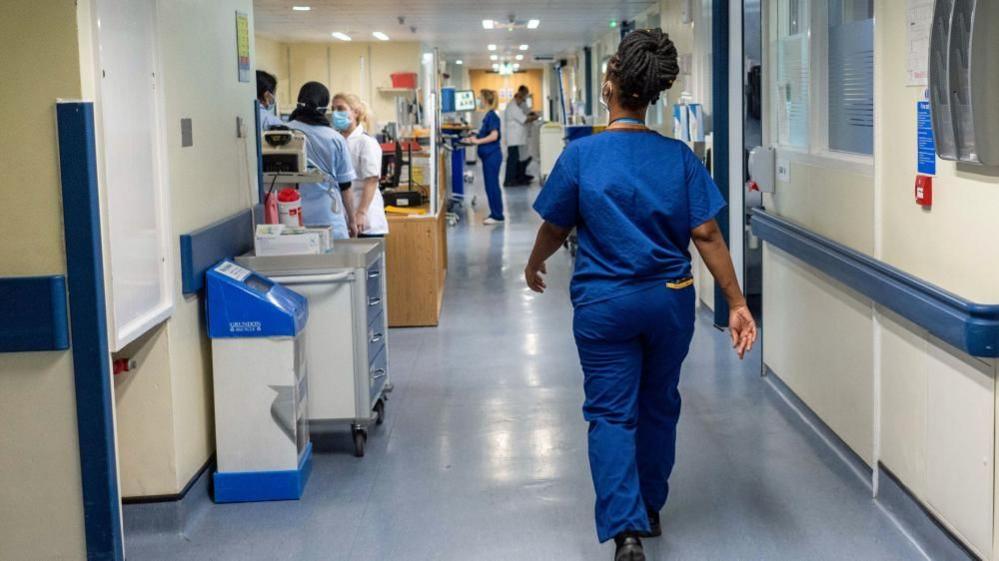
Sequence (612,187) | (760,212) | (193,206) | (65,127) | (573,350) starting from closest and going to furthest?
(65,127) < (612,187) < (193,206) < (760,212) < (573,350)

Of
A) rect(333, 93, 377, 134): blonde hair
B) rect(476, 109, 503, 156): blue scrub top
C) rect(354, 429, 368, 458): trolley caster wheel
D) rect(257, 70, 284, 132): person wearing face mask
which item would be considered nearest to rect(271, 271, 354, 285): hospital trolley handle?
rect(354, 429, 368, 458): trolley caster wheel

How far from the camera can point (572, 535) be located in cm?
377

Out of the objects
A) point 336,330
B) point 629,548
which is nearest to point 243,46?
point 336,330

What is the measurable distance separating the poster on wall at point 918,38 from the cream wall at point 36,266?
2.29 metres

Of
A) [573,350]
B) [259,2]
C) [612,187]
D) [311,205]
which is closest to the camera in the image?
→ [612,187]

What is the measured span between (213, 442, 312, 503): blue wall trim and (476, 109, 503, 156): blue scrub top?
34.9 feet

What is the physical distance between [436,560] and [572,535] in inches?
18.4

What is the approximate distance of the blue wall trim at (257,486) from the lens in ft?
A: 13.6

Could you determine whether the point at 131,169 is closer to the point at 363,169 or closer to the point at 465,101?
the point at 363,169

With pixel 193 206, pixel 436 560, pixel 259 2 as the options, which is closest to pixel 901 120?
pixel 436 560

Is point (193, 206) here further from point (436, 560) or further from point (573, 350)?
point (573, 350)

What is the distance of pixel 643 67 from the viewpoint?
3.31 metres

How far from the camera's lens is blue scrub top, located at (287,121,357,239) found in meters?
6.20

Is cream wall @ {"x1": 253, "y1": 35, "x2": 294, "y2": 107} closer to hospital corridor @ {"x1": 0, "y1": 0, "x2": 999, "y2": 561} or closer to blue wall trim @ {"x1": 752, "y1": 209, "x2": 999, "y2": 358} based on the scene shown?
hospital corridor @ {"x1": 0, "y1": 0, "x2": 999, "y2": 561}
